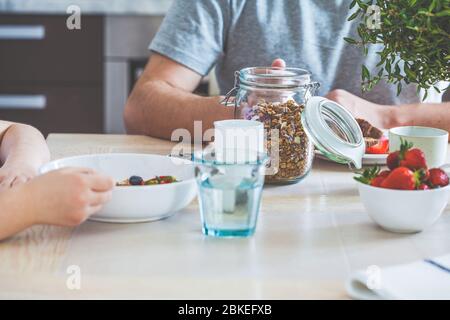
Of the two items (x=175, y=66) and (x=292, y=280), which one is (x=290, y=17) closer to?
(x=175, y=66)

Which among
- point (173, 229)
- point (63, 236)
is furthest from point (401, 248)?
point (63, 236)

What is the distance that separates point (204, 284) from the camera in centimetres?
88

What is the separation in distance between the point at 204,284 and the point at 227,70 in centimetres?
122

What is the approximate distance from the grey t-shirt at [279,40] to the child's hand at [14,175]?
0.82 metres

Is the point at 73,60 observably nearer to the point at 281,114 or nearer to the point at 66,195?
the point at 281,114

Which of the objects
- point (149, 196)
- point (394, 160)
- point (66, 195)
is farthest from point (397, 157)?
point (66, 195)

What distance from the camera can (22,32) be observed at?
9.54 ft

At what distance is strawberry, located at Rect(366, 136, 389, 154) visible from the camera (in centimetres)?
140

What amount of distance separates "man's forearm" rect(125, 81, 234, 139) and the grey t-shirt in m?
0.13

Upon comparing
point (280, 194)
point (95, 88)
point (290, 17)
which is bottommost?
point (95, 88)

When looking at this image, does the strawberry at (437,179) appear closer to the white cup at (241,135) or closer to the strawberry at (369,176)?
the strawberry at (369,176)

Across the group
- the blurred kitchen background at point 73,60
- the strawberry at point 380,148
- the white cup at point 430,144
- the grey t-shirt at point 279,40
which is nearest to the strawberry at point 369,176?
the white cup at point 430,144

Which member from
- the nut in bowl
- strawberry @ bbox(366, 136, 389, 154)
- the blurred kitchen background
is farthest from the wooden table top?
the blurred kitchen background

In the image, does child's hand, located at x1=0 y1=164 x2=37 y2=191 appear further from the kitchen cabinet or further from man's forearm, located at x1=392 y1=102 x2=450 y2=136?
the kitchen cabinet
